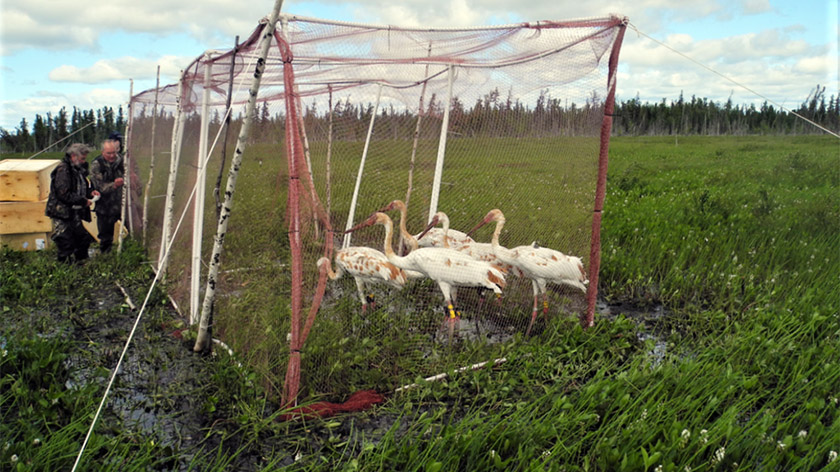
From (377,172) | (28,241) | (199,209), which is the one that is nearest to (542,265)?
(377,172)

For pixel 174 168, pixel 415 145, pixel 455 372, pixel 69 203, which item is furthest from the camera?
pixel 69 203

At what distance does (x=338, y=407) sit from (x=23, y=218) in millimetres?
7049

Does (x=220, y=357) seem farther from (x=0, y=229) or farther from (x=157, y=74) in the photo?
(x=0, y=229)

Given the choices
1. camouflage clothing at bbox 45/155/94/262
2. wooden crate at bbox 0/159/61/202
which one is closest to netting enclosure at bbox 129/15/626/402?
camouflage clothing at bbox 45/155/94/262

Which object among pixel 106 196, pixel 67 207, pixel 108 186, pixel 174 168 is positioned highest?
pixel 174 168

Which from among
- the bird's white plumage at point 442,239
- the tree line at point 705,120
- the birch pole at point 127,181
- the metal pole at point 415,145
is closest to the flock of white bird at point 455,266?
the bird's white plumage at point 442,239

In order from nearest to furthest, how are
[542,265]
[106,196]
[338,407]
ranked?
1. [338,407]
2. [542,265]
3. [106,196]

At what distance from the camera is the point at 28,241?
8992 millimetres

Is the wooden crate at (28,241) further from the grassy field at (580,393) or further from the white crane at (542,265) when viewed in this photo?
the white crane at (542,265)

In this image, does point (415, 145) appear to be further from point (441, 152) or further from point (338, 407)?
point (338, 407)

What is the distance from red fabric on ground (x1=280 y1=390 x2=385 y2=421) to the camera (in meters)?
4.28

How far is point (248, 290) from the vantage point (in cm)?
680

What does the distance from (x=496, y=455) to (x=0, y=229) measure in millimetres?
8439

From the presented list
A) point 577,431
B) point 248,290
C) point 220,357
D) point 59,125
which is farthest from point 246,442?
point 59,125
